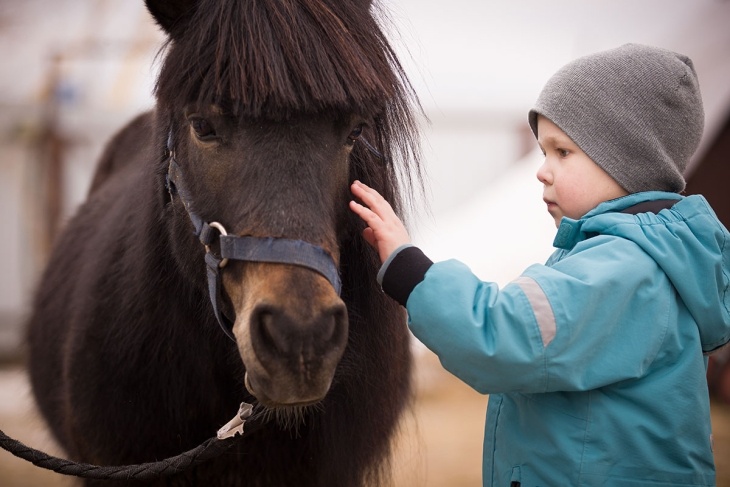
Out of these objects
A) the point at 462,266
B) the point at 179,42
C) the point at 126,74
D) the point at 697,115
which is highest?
the point at 126,74

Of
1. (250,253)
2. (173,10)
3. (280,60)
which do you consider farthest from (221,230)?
(173,10)

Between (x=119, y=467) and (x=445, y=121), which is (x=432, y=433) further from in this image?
(x=445, y=121)

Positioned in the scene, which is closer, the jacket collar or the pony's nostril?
the pony's nostril

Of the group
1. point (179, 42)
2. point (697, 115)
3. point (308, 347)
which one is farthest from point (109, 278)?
point (697, 115)

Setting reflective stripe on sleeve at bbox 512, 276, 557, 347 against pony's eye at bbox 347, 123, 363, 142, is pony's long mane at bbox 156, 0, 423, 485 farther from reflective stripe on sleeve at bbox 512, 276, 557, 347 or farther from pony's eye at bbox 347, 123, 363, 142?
reflective stripe on sleeve at bbox 512, 276, 557, 347

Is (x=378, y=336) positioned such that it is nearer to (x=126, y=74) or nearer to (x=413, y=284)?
(x=413, y=284)

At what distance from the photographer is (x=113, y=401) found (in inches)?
74.0

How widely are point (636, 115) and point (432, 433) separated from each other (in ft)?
13.0

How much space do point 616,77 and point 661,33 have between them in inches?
186

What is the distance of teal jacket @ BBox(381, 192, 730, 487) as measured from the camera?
1.28m

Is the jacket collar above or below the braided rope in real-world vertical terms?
above

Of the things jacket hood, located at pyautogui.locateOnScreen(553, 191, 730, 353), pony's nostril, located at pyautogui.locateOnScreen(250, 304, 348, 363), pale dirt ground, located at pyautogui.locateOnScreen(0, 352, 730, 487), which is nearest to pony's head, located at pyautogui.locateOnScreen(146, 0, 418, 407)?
pony's nostril, located at pyautogui.locateOnScreen(250, 304, 348, 363)

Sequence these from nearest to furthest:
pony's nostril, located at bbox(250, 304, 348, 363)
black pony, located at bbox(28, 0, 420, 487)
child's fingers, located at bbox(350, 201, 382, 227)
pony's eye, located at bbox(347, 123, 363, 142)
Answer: pony's nostril, located at bbox(250, 304, 348, 363) → black pony, located at bbox(28, 0, 420, 487) → child's fingers, located at bbox(350, 201, 382, 227) → pony's eye, located at bbox(347, 123, 363, 142)

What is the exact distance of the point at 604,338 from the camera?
133 cm
